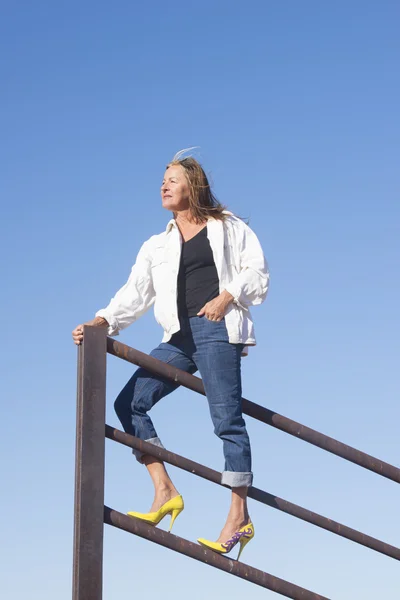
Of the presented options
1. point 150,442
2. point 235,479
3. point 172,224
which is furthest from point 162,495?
point 172,224

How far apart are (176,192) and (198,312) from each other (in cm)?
75

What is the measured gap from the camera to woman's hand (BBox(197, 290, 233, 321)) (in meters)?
4.75

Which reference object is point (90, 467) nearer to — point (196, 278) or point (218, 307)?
point (218, 307)

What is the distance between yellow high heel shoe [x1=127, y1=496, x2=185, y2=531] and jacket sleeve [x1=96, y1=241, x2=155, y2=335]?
3.05 feet

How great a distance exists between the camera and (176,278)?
4.95 meters

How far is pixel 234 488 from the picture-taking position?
4652 mm

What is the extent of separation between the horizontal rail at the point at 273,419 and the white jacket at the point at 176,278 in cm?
30

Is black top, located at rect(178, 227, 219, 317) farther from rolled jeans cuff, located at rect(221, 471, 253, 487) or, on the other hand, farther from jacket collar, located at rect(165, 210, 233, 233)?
rolled jeans cuff, located at rect(221, 471, 253, 487)

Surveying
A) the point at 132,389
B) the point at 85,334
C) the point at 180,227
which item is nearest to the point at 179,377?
the point at 132,389

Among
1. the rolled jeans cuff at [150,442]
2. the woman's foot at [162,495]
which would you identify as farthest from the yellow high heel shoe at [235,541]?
the rolled jeans cuff at [150,442]

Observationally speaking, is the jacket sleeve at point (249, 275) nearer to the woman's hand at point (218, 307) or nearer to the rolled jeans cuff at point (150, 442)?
the woman's hand at point (218, 307)

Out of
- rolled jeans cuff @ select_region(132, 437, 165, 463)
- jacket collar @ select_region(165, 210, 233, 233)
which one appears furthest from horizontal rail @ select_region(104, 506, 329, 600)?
jacket collar @ select_region(165, 210, 233, 233)

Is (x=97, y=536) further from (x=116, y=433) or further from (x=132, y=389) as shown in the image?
(x=132, y=389)

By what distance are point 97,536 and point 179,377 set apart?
3.13 feet
